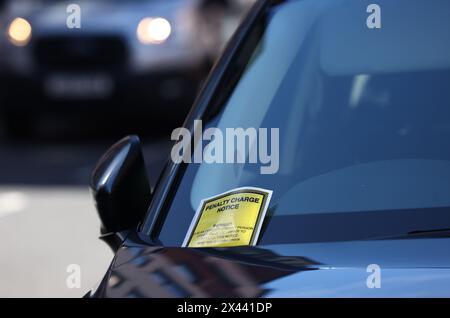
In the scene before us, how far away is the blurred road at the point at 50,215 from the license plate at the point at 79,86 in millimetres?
473

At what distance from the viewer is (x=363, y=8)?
2670mm

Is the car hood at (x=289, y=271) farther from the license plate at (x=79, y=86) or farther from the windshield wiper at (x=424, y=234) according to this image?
the license plate at (x=79, y=86)

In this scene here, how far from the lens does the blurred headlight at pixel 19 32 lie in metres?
11.1

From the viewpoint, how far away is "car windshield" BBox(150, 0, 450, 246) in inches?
89.3

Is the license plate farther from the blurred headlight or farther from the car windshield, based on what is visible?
the car windshield

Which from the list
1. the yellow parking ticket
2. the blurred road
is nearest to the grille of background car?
the blurred road

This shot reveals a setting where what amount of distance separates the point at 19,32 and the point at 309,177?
9056mm

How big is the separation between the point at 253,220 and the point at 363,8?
2.12 ft

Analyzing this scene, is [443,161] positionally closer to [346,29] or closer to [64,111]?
[346,29]

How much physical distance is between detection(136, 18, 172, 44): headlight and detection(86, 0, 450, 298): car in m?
8.04

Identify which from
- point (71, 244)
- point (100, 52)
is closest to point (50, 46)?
point (100, 52)

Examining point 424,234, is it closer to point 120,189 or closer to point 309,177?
point 309,177

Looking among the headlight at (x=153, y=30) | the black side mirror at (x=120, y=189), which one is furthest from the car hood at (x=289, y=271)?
the headlight at (x=153, y=30)
